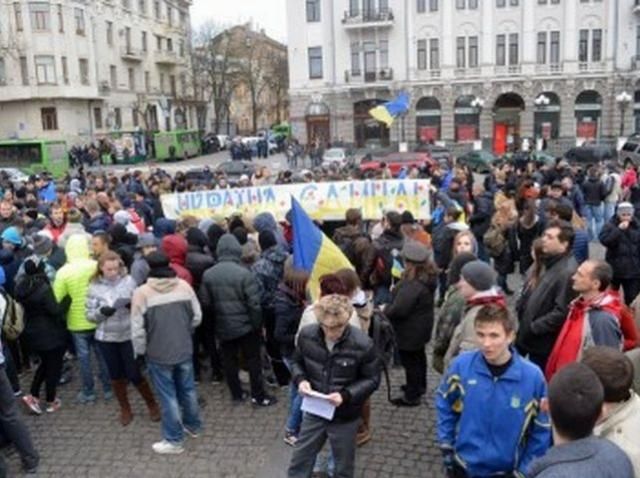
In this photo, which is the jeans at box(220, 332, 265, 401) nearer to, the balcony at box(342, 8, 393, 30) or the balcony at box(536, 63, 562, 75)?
the balcony at box(342, 8, 393, 30)

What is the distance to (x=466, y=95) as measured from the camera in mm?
47469

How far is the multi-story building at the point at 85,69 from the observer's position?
4706cm

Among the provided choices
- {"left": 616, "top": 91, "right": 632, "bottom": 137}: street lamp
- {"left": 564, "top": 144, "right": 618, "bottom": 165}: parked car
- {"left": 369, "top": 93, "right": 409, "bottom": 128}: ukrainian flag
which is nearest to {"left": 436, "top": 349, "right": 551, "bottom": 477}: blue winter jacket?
{"left": 369, "top": 93, "right": 409, "bottom": 128}: ukrainian flag

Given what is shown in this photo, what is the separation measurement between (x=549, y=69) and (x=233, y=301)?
1759 inches

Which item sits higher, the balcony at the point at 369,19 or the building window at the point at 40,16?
the building window at the point at 40,16

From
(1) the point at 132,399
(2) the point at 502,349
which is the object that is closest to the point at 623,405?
(2) the point at 502,349

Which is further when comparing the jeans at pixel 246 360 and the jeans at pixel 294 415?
the jeans at pixel 246 360

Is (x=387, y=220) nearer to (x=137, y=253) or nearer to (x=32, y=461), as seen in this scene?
(x=137, y=253)

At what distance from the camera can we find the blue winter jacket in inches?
145

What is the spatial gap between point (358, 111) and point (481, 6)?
439 inches

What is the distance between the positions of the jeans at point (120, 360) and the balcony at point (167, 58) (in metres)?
59.1

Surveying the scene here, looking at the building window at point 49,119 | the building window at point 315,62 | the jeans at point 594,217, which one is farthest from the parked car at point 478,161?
the building window at point 49,119

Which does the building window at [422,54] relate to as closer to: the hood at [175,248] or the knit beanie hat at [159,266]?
the hood at [175,248]

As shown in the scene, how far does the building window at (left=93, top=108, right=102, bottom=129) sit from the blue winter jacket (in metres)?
53.0
